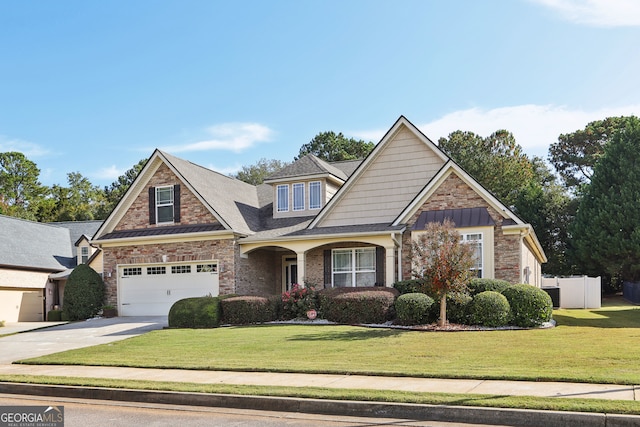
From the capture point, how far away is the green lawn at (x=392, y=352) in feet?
35.8

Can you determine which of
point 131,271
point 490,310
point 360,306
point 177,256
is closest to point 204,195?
point 177,256

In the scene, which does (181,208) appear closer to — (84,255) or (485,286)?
(84,255)

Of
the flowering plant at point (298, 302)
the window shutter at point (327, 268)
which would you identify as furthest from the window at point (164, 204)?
the flowering plant at point (298, 302)

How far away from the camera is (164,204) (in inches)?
1053

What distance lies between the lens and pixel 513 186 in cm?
4819

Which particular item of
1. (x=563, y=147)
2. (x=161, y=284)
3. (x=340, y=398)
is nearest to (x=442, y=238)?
(x=340, y=398)

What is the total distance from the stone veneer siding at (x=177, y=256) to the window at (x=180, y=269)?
339mm

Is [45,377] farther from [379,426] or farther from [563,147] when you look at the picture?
[563,147]

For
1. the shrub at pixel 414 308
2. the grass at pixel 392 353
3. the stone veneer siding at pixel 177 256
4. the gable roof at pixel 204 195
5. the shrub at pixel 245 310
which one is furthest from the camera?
the gable roof at pixel 204 195

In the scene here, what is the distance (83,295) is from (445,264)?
1626 cm

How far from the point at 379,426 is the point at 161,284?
1967cm

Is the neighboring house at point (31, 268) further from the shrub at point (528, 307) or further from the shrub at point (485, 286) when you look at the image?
the shrub at point (528, 307)

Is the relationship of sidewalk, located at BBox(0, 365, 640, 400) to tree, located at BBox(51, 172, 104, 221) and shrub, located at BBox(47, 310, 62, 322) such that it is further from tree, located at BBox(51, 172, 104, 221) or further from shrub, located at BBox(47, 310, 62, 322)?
tree, located at BBox(51, 172, 104, 221)

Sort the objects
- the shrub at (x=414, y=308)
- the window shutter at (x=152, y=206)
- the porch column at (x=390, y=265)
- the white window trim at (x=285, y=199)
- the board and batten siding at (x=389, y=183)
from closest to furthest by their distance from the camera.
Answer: the shrub at (x=414, y=308) → the porch column at (x=390, y=265) → the board and batten siding at (x=389, y=183) → the window shutter at (x=152, y=206) → the white window trim at (x=285, y=199)
